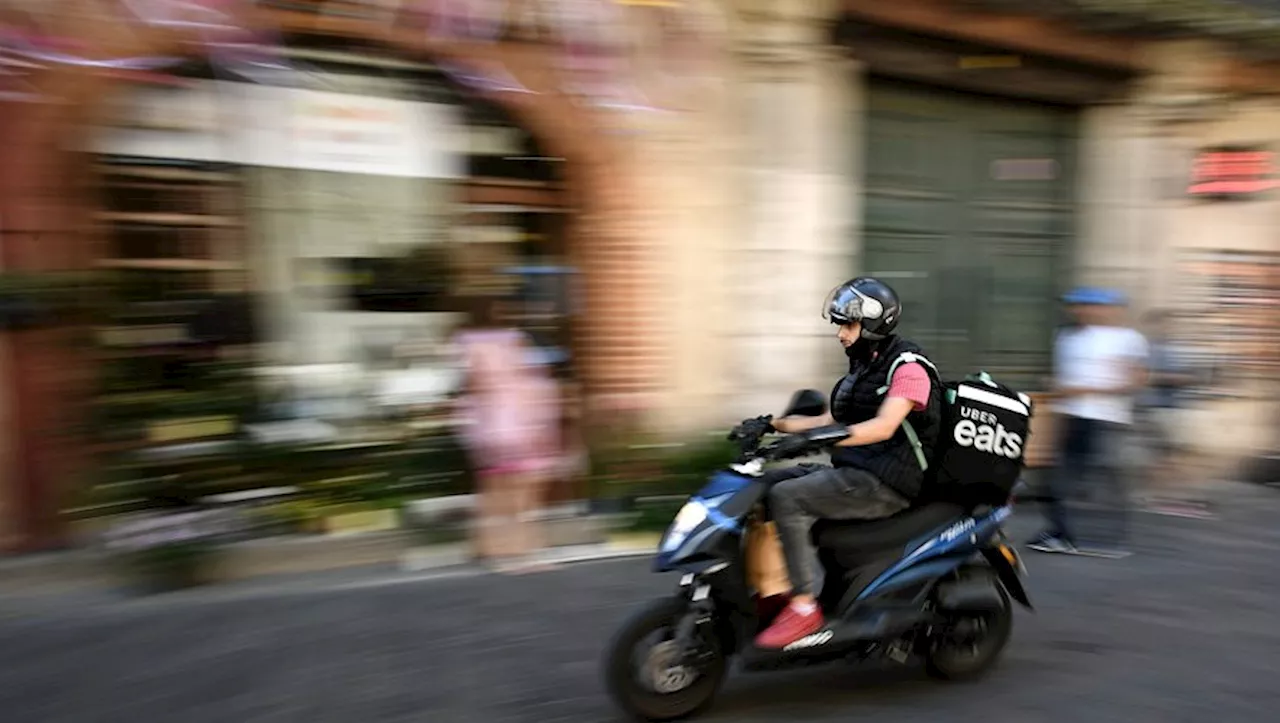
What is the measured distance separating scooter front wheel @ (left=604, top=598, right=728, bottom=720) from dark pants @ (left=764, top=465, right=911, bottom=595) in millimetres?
424

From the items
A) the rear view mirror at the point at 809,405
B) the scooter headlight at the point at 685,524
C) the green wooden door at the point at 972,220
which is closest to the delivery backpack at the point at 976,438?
the rear view mirror at the point at 809,405

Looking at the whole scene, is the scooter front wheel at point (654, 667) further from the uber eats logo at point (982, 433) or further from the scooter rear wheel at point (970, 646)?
the uber eats logo at point (982, 433)

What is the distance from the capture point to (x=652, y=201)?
600 centimetres

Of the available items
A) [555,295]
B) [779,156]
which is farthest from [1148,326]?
[555,295]

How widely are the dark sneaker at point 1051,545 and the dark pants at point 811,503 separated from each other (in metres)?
2.50

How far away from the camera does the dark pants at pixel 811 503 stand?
11.0 feet

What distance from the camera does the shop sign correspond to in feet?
24.9

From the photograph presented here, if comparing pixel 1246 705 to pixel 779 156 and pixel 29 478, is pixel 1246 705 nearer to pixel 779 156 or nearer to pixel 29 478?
pixel 779 156

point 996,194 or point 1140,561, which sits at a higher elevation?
point 996,194

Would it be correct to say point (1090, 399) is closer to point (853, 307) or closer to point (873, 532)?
point (873, 532)

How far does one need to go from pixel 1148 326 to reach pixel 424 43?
5876 mm

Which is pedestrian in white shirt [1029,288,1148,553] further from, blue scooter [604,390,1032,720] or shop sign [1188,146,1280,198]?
shop sign [1188,146,1280,198]

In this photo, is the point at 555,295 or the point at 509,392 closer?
the point at 509,392

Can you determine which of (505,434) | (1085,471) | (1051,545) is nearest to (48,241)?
(505,434)
